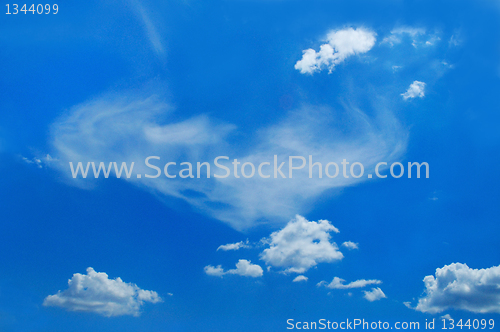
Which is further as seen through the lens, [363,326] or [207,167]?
[207,167]

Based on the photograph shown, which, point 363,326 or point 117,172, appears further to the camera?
point 117,172

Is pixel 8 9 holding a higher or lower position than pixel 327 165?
higher

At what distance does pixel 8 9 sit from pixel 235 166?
74.6 feet

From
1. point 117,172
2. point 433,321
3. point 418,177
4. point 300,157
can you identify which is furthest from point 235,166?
point 433,321

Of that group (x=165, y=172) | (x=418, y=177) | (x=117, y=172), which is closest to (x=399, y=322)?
(x=418, y=177)

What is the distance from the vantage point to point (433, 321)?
28125mm

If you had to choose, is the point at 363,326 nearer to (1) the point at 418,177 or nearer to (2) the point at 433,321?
(2) the point at 433,321

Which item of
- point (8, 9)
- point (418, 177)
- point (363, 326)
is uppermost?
point (8, 9)

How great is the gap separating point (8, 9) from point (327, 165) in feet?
95.6

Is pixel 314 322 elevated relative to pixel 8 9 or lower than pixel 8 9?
lower

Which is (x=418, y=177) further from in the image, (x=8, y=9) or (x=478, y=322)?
(x=8, y=9)

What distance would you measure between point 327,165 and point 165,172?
13.2 meters

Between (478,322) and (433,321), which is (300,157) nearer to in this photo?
(433,321)

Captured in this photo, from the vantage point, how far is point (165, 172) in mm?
30000
